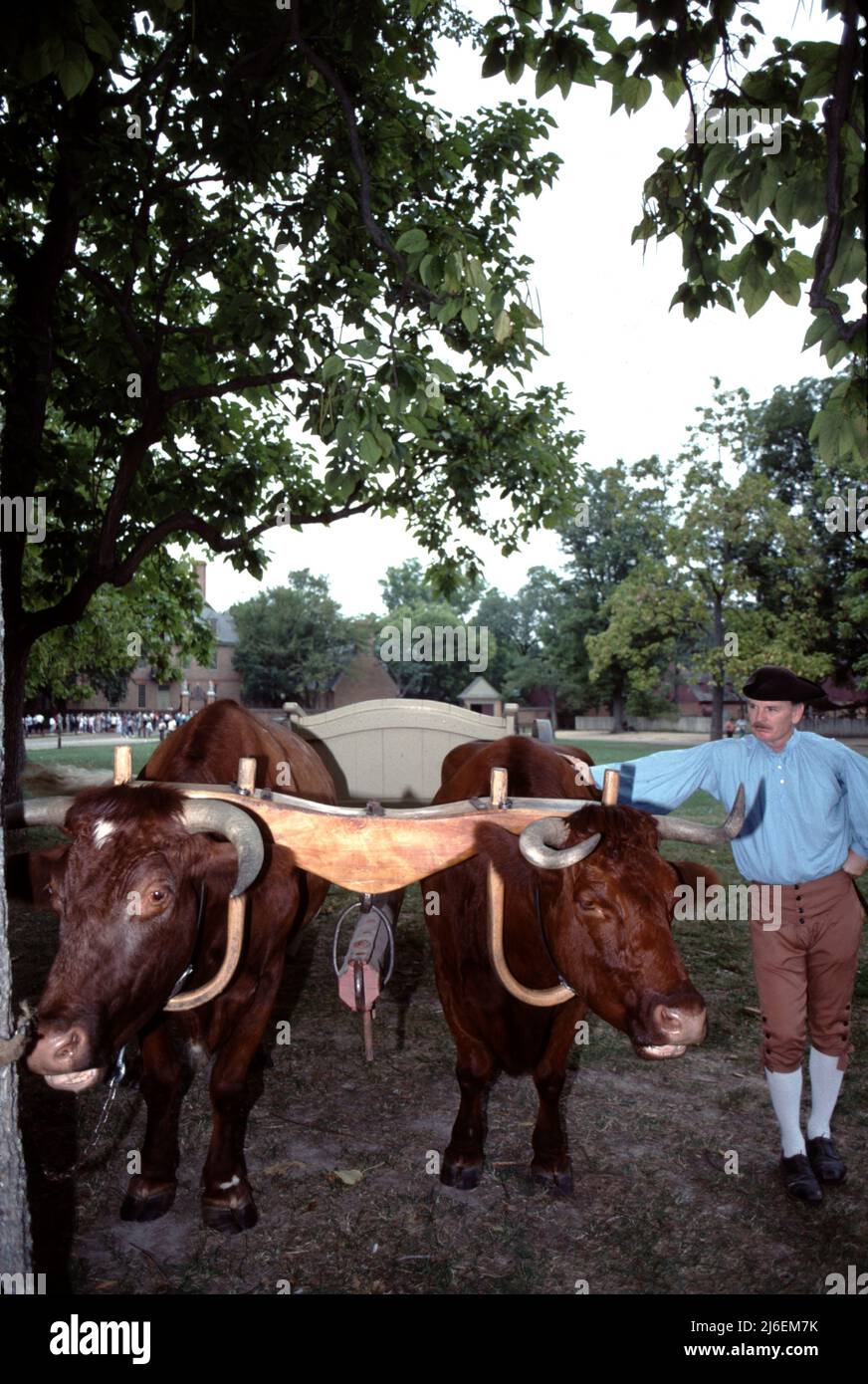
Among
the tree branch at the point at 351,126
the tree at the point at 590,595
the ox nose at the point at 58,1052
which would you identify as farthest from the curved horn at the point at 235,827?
the tree at the point at 590,595

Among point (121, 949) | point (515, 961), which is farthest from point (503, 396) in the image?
point (121, 949)

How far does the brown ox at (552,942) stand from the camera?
10.3 ft

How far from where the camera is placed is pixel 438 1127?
4.89 m

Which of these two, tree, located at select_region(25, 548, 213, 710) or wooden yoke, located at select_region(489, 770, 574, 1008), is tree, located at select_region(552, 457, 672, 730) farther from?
wooden yoke, located at select_region(489, 770, 574, 1008)

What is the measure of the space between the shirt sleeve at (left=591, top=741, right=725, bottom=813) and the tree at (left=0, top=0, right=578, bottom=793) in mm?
2407

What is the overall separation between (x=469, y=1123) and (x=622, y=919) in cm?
175

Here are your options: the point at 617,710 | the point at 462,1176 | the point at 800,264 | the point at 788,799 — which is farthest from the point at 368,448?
the point at 617,710

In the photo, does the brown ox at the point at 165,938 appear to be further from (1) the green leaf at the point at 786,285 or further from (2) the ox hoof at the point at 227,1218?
(1) the green leaf at the point at 786,285

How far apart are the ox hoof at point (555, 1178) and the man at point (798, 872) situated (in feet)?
3.31

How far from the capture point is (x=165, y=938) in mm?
3184

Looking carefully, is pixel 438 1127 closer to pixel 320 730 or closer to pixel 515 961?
pixel 515 961

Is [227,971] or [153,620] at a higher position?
[153,620]

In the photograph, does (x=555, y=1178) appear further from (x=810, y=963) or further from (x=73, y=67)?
(x=73, y=67)

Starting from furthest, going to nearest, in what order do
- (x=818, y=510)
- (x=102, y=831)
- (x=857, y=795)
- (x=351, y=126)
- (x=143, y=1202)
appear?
(x=818, y=510), (x=351, y=126), (x=857, y=795), (x=143, y=1202), (x=102, y=831)
